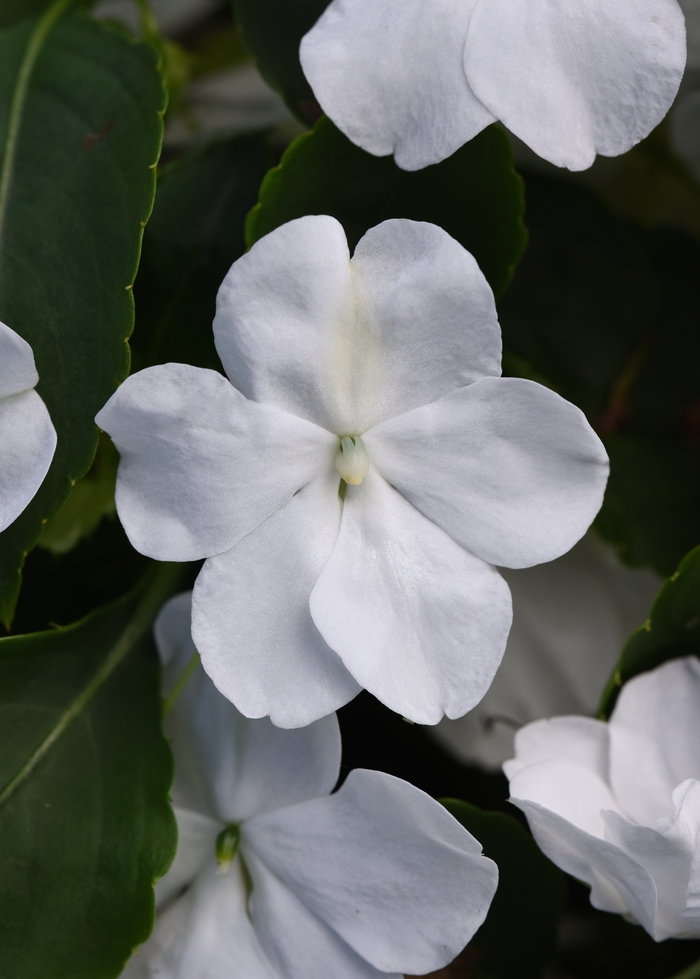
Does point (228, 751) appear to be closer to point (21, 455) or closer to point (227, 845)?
point (227, 845)

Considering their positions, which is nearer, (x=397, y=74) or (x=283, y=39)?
(x=397, y=74)

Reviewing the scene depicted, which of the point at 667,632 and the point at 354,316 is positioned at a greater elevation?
the point at 354,316

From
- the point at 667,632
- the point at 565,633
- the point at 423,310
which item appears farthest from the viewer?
the point at 565,633

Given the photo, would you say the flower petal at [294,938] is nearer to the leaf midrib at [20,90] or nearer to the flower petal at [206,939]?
the flower petal at [206,939]

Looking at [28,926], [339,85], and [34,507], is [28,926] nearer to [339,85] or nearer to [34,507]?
[34,507]

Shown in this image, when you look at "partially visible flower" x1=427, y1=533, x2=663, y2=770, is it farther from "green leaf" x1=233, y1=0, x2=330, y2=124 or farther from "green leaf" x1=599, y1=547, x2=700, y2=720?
"green leaf" x1=233, y1=0, x2=330, y2=124

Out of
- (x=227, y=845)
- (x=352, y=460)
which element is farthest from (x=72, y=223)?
(x=227, y=845)

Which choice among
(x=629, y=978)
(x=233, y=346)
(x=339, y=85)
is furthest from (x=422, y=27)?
(x=629, y=978)

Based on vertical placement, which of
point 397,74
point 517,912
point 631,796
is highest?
point 397,74

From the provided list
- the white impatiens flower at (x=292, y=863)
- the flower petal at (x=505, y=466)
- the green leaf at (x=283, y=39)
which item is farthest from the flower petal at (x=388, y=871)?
the green leaf at (x=283, y=39)
